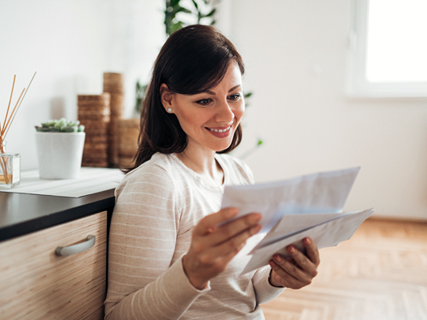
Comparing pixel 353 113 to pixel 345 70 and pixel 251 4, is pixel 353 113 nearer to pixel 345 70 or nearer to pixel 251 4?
pixel 345 70

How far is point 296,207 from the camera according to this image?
681mm

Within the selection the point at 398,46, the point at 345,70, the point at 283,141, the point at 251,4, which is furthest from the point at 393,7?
the point at 283,141

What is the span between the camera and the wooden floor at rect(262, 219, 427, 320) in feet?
6.35

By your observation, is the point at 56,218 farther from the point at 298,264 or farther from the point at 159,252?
the point at 298,264

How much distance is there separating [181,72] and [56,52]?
82 centimetres

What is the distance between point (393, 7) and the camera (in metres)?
3.56

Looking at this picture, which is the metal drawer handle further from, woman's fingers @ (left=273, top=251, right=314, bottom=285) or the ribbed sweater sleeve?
woman's fingers @ (left=273, top=251, right=314, bottom=285)

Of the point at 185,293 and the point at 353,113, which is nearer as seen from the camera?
the point at 185,293

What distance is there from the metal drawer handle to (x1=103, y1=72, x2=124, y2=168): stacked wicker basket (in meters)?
0.94

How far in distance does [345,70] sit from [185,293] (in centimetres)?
333

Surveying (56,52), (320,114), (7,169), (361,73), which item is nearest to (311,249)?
(7,169)

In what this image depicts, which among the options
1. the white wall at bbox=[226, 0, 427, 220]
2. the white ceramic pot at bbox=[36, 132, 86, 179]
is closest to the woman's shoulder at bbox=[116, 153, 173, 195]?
the white ceramic pot at bbox=[36, 132, 86, 179]

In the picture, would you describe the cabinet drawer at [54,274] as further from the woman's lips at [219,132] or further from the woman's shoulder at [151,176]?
the woman's lips at [219,132]

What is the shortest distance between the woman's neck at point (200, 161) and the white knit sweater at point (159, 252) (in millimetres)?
77
